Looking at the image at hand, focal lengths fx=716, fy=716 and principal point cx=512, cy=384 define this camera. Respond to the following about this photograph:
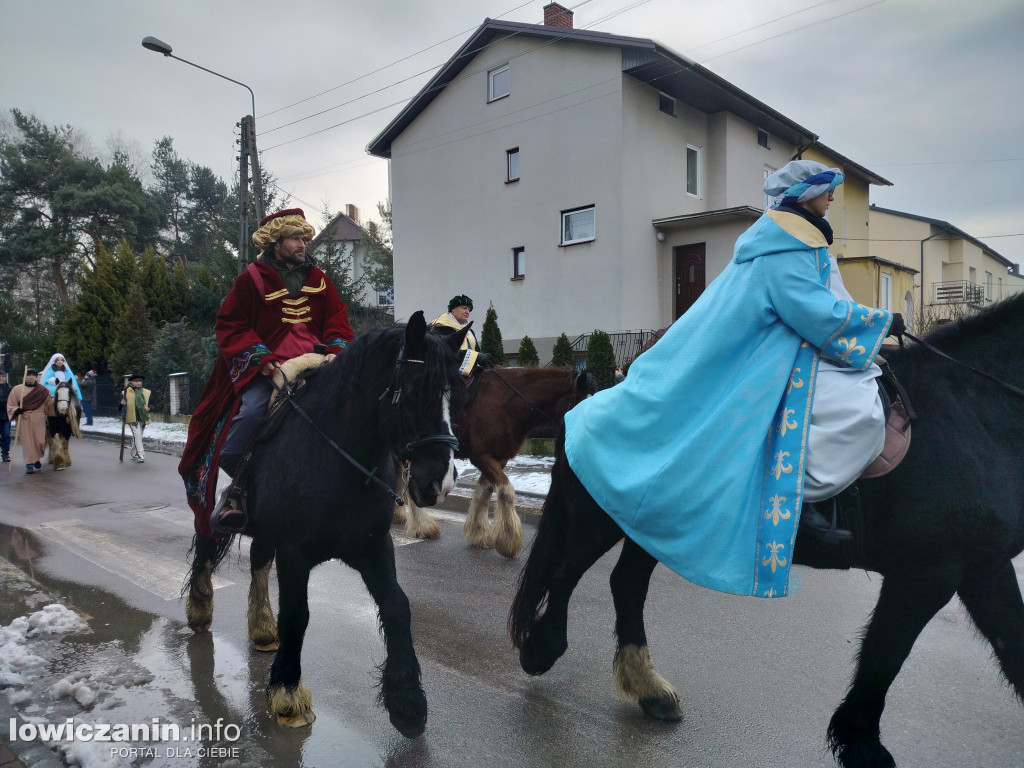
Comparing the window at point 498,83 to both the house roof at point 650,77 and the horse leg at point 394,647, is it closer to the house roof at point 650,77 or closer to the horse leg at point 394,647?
the house roof at point 650,77

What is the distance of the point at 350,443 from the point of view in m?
3.47

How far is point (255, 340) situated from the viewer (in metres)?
3.98

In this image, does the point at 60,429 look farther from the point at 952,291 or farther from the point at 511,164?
the point at 952,291

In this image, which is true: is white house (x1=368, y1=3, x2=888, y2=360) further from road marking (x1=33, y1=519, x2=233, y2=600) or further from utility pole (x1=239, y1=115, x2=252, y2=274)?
road marking (x1=33, y1=519, x2=233, y2=600)

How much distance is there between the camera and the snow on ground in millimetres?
10485

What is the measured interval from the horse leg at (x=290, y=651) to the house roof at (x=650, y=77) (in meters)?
18.4

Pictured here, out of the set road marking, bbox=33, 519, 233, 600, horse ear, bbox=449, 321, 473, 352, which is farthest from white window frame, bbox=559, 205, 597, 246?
horse ear, bbox=449, 321, 473, 352

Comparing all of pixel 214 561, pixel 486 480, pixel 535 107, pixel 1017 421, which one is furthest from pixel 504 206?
pixel 1017 421

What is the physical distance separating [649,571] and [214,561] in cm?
287

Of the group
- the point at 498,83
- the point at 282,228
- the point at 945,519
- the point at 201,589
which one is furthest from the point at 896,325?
the point at 498,83

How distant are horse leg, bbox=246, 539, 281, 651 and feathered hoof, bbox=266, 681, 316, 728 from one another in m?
1.05

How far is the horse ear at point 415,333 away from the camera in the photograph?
10.4 feet

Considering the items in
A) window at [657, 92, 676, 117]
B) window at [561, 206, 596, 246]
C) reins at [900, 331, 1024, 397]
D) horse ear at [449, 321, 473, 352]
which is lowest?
reins at [900, 331, 1024, 397]

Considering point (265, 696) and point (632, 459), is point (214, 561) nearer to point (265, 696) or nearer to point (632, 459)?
point (265, 696)
